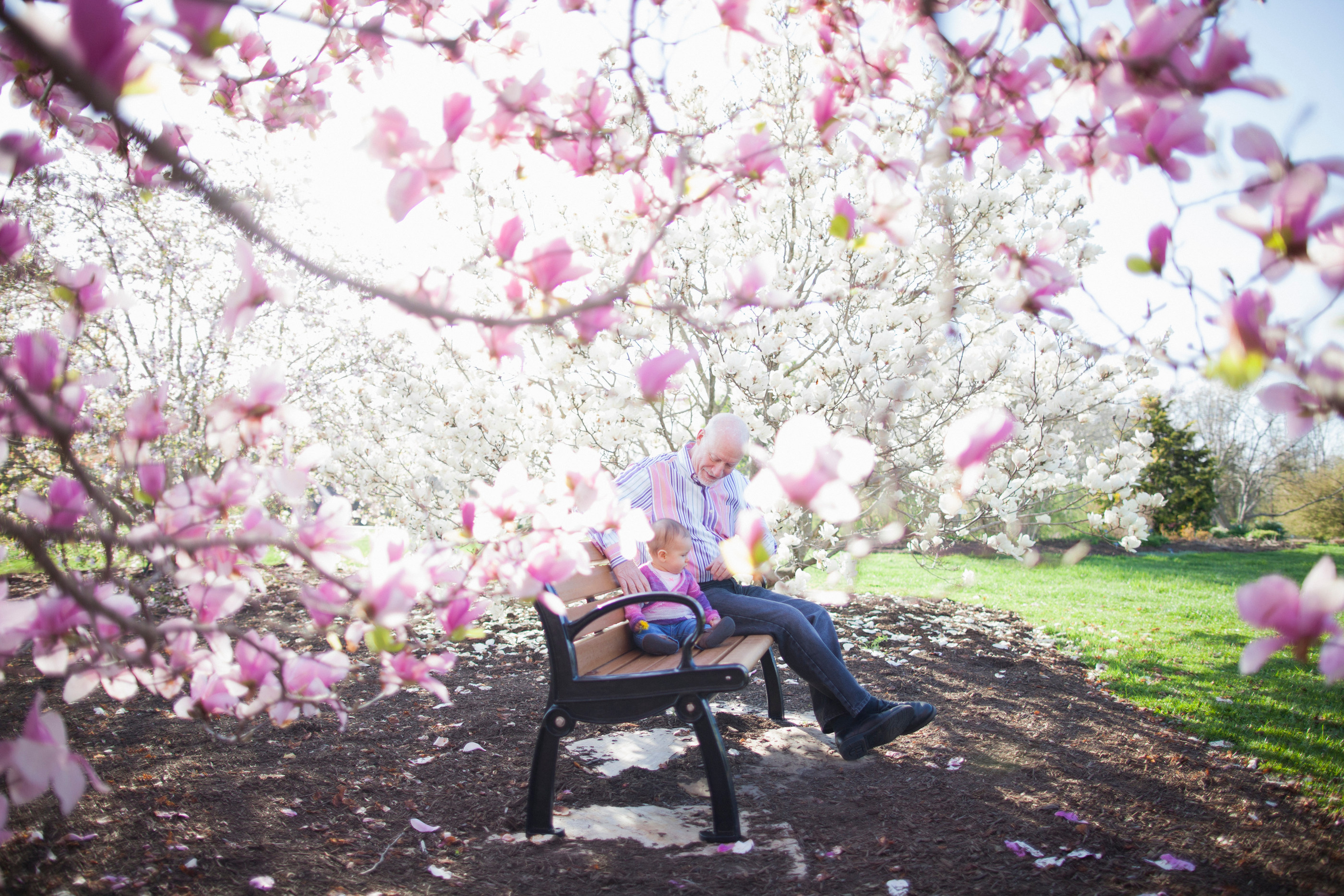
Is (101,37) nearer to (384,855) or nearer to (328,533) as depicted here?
(328,533)

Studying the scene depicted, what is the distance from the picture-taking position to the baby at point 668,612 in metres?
2.60

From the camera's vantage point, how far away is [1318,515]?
1648 centimetres

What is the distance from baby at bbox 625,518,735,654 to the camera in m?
2.60

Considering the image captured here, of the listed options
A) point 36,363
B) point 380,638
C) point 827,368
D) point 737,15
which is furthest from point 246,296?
point 827,368

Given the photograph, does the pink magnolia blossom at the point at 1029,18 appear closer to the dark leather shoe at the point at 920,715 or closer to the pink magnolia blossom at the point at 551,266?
the pink magnolia blossom at the point at 551,266

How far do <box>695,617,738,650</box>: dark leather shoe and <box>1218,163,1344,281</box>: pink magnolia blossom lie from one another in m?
2.05

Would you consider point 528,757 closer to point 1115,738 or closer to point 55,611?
point 55,611

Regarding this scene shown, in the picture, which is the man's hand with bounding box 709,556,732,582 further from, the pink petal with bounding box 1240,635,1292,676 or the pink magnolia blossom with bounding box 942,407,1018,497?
the pink petal with bounding box 1240,635,1292,676

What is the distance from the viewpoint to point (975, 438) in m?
1.11

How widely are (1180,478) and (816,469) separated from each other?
18.2 metres

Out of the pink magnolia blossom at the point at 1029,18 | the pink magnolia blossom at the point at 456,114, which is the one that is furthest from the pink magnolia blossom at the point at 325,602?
the pink magnolia blossom at the point at 1029,18

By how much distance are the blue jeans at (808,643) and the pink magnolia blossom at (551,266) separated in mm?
1788

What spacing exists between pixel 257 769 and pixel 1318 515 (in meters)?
21.2

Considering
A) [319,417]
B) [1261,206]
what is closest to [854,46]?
[1261,206]
